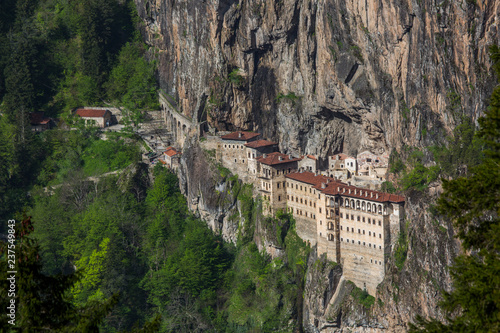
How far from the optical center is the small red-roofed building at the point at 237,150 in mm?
89500

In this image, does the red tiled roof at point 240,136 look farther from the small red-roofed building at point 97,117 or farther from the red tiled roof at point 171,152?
the small red-roofed building at point 97,117

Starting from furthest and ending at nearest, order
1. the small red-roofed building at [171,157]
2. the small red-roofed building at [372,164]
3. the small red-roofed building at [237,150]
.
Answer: the small red-roofed building at [171,157] → the small red-roofed building at [237,150] → the small red-roofed building at [372,164]

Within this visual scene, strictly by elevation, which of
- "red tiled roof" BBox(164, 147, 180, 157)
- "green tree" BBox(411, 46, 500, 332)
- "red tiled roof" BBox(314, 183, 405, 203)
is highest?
"green tree" BBox(411, 46, 500, 332)

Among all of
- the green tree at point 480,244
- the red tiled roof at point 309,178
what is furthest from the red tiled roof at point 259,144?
the green tree at point 480,244

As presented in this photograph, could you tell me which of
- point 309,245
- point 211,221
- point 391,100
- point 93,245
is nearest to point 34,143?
point 93,245

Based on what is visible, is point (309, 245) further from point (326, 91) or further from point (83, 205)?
point (83, 205)

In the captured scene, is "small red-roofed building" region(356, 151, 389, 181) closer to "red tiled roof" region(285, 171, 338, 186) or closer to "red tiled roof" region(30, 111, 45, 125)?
"red tiled roof" region(285, 171, 338, 186)

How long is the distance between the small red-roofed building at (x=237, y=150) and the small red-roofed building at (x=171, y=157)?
10715 millimetres

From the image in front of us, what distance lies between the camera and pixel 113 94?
11562 centimetres

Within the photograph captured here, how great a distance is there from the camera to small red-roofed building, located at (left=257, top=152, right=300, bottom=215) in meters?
82.3

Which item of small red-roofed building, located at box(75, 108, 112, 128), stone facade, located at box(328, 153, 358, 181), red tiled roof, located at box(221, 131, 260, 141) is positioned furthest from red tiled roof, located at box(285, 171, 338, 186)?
small red-roofed building, located at box(75, 108, 112, 128)

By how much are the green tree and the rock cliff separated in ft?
134

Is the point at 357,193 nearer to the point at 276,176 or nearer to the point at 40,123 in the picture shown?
the point at 276,176

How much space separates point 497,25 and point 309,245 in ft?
100
